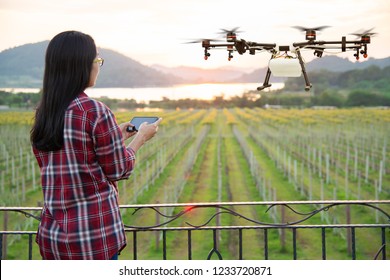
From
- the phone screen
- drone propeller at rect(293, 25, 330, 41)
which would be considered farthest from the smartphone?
drone propeller at rect(293, 25, 330, 41)

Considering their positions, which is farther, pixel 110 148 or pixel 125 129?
pixel 125 129

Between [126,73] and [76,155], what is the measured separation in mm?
5386

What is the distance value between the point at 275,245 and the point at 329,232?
0.93 meters

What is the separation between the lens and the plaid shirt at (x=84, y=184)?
946 mm

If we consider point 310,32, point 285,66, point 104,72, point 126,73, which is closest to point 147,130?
point 285,66

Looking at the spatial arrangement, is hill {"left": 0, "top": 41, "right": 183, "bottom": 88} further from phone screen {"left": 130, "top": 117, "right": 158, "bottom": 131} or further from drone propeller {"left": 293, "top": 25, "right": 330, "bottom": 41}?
phone screen {"left": 130, "top": 117, "right": 158, "bottom": 131}

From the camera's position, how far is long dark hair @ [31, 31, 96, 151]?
0.96 metres

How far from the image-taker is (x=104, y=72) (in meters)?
5.62

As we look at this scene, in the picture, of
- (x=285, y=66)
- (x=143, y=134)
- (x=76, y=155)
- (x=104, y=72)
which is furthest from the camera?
(x=104, y=72)

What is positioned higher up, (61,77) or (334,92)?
(61,77)

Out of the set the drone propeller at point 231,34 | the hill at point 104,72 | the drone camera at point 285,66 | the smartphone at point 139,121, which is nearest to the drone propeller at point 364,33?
the drone camera at point 285,66

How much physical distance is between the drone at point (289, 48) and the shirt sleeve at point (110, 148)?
3.17 feet

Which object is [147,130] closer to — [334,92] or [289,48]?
[289,48]

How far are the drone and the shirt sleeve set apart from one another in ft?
3.17
